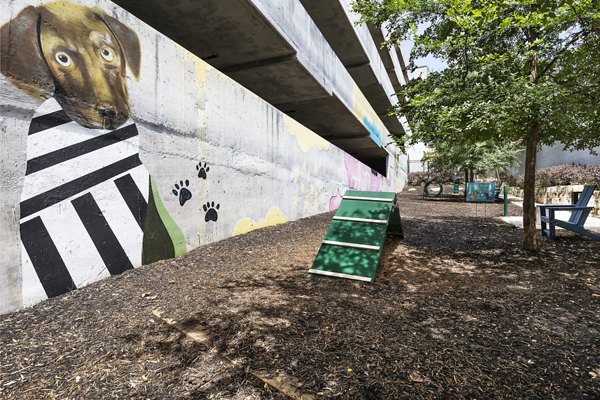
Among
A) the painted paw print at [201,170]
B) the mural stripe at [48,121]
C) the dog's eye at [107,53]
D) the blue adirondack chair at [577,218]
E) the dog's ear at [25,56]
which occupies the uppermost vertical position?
the dog's eye at [107,53]

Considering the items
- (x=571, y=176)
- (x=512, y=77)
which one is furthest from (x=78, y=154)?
(x=571, y=176)

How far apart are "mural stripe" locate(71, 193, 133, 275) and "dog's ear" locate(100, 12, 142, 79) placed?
1882 mm

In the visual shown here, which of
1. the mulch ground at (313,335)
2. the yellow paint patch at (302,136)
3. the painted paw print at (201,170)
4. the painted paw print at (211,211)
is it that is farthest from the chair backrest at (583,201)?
the painted paw print at (201,170)

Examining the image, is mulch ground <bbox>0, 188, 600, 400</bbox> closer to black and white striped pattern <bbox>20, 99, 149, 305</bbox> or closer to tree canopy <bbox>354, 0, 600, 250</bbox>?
black and white striped pattern <bbox>20, 99, 149, 305</bbox>

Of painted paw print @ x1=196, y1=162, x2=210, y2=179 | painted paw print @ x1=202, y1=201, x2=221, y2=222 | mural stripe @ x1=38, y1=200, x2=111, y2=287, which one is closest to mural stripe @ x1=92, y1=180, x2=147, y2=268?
mural stripe @ x1=38, y1=200, x2=111, y2=287

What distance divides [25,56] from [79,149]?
3.31ft

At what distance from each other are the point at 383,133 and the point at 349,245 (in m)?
18.0

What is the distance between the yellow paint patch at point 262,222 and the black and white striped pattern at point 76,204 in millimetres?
2376

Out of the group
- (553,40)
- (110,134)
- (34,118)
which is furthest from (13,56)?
(553,40)

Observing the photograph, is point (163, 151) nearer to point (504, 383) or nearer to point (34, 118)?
point (34, 118)

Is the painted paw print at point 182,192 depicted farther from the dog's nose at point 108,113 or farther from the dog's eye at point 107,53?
the dog's eye at point 107,53

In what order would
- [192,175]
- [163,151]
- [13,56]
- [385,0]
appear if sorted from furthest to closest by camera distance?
[385,0]
[192,175]
[163,151]
[13,56]

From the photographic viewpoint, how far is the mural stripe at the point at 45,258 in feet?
9.89

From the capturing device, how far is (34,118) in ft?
10.1
